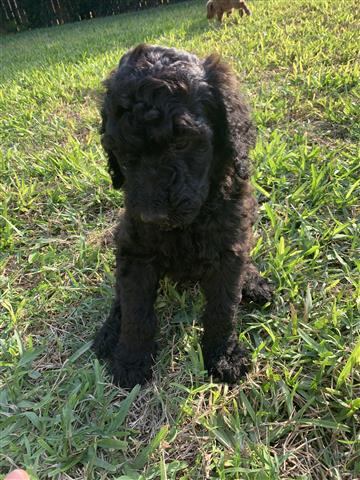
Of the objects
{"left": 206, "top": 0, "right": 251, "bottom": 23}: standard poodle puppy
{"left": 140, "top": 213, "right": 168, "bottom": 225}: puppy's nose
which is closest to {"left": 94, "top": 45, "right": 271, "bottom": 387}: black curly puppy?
{"left": 140, "top": 213, "right": 168, "bottom": 225}: puppy's nose

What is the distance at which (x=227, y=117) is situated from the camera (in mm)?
1869

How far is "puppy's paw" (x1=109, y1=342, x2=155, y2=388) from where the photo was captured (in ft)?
6.81

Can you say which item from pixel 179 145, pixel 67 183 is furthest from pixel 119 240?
pixel 67 183

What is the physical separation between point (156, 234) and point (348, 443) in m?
1.12

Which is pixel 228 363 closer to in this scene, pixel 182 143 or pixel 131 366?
pixel 131 366

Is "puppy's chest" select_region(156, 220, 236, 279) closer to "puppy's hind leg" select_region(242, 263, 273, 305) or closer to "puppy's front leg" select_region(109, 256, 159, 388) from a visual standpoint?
"puppy's front leg" select_region(109, 256, 159, 388)

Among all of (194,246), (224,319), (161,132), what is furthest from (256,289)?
(161,132)

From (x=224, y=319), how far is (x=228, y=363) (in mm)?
203

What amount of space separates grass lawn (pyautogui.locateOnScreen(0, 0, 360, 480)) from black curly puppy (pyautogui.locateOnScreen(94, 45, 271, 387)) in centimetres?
15

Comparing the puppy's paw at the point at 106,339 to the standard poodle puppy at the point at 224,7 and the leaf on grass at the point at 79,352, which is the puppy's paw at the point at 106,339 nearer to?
the leaf on grass at the point at 79,352

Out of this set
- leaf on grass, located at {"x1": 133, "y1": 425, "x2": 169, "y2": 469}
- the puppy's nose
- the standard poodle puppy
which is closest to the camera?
the puppy's nose

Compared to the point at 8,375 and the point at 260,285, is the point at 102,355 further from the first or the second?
the point at 260,285

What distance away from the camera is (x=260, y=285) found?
2340mm

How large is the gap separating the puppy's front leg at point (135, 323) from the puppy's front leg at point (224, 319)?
26 centimetres
